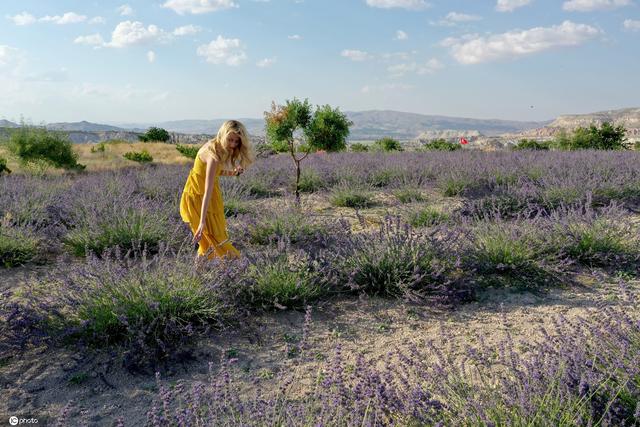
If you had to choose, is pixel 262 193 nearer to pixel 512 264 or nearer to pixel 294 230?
pixel 294 230

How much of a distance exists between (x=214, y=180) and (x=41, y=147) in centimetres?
1315

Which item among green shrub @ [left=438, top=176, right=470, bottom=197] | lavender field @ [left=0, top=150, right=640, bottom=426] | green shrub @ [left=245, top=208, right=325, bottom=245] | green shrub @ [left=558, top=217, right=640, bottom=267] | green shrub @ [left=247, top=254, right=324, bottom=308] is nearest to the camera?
lavender field @ [left=0, top=150, right=640, bottom=426]

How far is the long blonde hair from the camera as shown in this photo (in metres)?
3.91

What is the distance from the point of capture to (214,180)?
3.96m

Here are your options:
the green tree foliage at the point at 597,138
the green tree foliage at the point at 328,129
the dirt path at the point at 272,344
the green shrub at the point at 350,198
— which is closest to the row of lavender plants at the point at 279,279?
the dirt path at the point at 272,344

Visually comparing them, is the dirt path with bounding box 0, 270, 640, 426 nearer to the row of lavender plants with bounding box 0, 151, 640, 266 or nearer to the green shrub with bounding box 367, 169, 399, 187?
the row of lavender plants with bounding box 0, 151, 640, 266

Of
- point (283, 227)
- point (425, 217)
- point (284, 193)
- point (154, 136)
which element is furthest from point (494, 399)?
point (154, 136)

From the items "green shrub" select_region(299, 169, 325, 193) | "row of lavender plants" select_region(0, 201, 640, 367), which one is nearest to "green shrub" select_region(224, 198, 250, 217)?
"row of lavender plants" select_region(0, 201, 640, 367)

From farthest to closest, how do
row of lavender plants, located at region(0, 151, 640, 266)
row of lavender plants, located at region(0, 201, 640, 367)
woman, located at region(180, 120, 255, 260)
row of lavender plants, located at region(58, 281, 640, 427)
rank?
1. row of lavender plants, located at region(0, 151, 640, 266)
2. woman, located at region(180, 120, 255, 260)
3. row of lavender plants, located at region(0, 201, 640, 367)
4. row of lavender plants, located at region(58, 281, 640, 427)

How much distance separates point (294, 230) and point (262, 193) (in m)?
3.96

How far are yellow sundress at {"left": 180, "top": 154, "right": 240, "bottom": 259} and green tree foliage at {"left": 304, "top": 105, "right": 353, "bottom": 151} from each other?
450 centimetres

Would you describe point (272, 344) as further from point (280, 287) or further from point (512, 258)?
point (512, 258)

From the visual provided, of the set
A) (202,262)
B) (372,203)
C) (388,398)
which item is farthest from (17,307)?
(372,203)

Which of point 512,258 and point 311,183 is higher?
point 311,183
